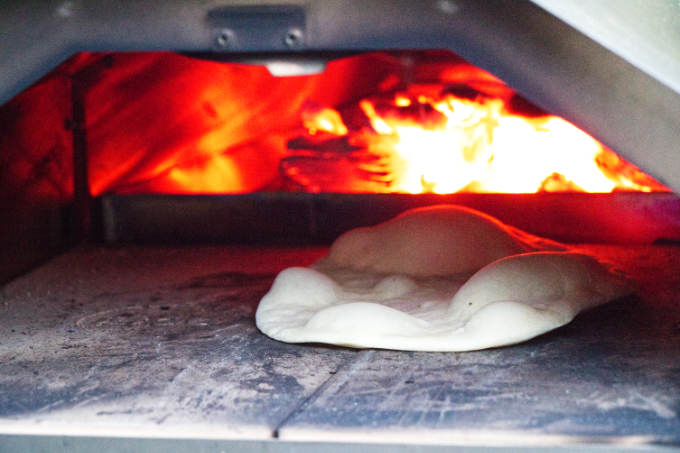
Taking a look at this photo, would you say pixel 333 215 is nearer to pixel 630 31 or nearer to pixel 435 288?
pixel 435 288

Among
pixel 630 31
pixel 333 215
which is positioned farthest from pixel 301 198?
pixel 630 31

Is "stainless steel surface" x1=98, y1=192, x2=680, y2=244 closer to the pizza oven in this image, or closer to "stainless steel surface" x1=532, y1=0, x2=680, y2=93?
the pizza oven

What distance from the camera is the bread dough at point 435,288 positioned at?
151 cm

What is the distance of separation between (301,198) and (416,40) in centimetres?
132

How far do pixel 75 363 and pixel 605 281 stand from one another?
1216 mm

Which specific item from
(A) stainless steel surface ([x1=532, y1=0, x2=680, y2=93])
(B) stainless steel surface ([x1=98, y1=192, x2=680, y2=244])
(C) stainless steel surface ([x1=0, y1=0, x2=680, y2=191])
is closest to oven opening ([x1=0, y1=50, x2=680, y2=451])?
(B) stainless steel surface ([x1=98, y1=192, x2=680, y2=244])

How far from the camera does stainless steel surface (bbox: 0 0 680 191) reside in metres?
1.21

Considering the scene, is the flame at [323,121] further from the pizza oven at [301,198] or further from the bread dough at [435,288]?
the bread dough at [435,288]

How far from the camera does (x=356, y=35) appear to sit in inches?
55.5

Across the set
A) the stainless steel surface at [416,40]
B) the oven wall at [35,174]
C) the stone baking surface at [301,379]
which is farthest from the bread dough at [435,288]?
the oven wall at [35,174]

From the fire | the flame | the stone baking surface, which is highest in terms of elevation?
the flame

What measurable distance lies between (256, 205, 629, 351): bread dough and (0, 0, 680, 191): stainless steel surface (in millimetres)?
458

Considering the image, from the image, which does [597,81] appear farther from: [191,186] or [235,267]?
[191,186]

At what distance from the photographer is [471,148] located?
2699 mm
